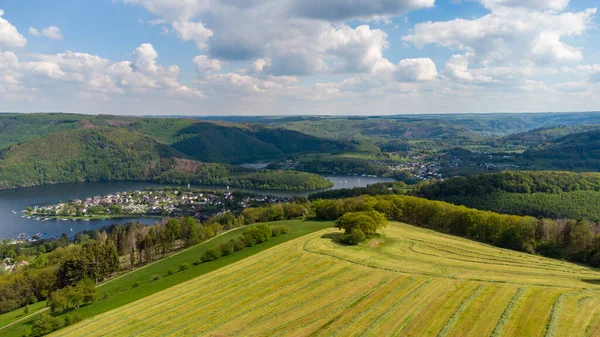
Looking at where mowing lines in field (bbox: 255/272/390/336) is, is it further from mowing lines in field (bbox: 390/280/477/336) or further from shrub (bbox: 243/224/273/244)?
shrub (bbox: 243/224/273/244)

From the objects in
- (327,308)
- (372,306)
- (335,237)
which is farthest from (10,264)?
(372,306)

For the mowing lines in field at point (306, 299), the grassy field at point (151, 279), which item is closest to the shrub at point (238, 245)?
the grassy field at point (151, 279)

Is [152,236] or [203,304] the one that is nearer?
[203,304]

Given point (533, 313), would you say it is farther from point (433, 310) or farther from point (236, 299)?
point (236, 299)

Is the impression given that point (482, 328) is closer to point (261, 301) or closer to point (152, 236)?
point (261, 301)

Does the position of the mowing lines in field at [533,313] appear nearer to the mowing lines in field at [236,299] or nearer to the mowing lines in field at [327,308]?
the mowing lines in field at [327,308]

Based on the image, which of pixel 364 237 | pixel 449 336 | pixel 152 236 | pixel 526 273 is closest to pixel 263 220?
pixel 152 236

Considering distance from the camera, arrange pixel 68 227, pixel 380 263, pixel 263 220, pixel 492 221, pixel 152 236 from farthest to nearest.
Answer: pixel 68 227 → pixel 263 220 → pixel 152 236 → pixel 492 221 → pixel 380 263
